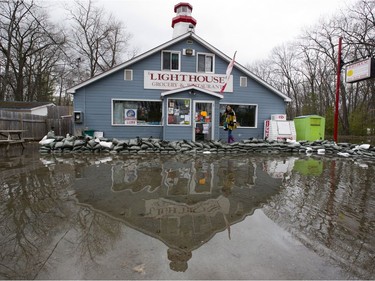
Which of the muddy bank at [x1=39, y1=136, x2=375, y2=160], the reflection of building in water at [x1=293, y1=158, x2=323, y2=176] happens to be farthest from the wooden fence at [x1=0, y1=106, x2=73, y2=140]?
the reflection of building in water at [x1=293, y1=158, x2=323, y2=176]

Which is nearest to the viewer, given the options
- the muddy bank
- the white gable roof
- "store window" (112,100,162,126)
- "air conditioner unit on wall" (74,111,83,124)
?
→ the muddy bank

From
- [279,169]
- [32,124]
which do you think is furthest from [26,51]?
[279,169]

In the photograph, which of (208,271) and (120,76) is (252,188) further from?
(120,76)

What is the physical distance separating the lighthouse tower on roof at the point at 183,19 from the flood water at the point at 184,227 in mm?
14164

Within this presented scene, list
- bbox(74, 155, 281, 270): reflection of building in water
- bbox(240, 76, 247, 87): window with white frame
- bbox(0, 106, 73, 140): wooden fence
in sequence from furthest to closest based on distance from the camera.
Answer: bbox(240, 76, 247, 87): window with white frame < bbox(0, 106, 73, 140): wooden fence < bbox(74, 155, 281, 270): reflection of building in water

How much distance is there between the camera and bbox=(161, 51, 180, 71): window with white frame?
43.3 ft

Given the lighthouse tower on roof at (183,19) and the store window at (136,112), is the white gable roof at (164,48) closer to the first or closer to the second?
the store window at (136,112)

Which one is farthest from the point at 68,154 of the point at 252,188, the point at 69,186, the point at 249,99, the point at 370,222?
the point at 249,99

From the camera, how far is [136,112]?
13.1 meters

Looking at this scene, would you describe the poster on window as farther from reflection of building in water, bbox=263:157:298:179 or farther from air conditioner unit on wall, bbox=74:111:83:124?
reflection of building in water, bbox=263:157:298:179

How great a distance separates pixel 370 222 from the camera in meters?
3.15

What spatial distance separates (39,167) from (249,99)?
36.9 feet

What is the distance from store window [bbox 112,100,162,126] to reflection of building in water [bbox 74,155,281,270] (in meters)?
6.53

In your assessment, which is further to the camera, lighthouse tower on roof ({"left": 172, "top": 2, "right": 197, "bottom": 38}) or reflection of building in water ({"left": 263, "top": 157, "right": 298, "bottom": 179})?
lighthouse tower on roof ({"left": 172, "top": 2, "right": 197, "bottom": 38})
